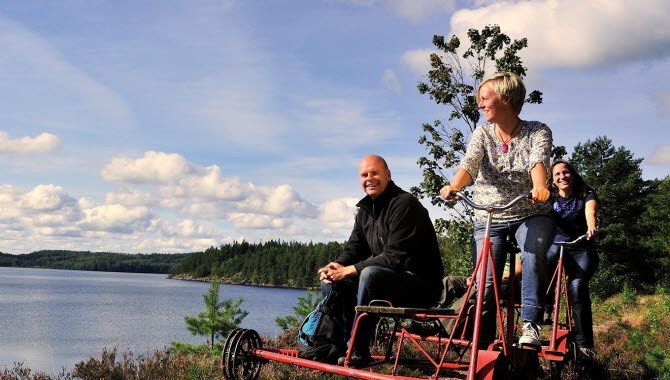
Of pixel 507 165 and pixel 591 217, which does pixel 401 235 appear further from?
pixel 591 217

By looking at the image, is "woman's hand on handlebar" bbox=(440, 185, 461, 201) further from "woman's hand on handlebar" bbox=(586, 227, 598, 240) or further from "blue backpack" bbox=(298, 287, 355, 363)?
"woman's hand on handlebar" bbox=(586, 227, 598, 240)

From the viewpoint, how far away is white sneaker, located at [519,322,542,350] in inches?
203

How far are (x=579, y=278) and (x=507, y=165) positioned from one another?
2.91 m

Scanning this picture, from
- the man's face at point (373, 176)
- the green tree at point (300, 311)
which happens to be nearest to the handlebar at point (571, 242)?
the man's face at point (373, 176)

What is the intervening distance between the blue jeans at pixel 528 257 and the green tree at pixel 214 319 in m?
10.4

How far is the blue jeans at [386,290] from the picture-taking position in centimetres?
542

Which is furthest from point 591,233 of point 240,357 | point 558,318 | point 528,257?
point 240,357

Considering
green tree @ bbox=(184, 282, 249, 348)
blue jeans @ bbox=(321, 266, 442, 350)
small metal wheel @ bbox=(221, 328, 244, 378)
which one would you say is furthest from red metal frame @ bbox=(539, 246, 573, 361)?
green tree @ bbox=(184, 282, 249, 348)

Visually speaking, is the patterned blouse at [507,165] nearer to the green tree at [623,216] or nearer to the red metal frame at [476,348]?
the red metal frame at [476,348]

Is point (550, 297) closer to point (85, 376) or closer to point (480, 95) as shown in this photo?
point (480, 95)

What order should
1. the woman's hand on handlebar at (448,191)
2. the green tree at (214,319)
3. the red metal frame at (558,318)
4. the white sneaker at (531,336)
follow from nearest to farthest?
the woman's hand on handlebar at (448,191)
the white sneaker at (531,336)
the red metal frame at (558,318)
the green tree at (214,319)

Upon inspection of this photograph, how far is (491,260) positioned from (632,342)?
748cm

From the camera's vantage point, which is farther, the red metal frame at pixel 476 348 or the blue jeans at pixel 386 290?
the blue jeans at pixel 386 290

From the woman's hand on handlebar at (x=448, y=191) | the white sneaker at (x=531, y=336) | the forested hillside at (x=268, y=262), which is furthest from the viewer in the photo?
the forested hillside at (x=268, y=262)
